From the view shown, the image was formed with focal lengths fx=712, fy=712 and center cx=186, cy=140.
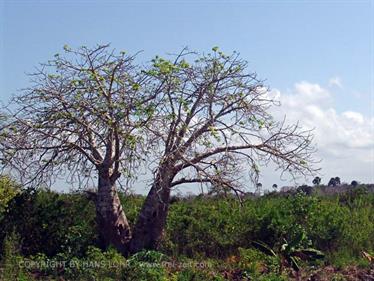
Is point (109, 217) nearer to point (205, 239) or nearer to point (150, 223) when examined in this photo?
point (150, 223)

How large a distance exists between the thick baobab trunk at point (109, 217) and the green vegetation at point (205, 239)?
0.31 meters

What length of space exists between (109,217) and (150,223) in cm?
72

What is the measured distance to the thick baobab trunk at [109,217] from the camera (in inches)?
485

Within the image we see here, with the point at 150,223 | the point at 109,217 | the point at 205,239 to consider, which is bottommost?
the point at 205,239

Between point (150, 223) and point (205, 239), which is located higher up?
point (150, 223)

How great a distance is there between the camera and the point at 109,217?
1235 cm

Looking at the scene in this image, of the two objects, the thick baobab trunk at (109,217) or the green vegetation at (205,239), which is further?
the thick baobab trunk at (109,217)

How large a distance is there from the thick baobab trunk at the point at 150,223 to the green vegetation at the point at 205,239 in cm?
28

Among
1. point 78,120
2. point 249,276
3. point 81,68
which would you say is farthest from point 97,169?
point 249,276

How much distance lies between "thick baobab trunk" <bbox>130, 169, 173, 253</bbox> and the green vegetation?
0.92 feet

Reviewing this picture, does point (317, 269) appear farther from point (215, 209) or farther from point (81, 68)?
point (81, 68)

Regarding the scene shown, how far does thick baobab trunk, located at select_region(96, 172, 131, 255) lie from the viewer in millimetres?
12320

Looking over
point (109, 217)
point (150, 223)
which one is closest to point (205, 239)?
point (150, 223)

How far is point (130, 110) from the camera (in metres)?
11.5
